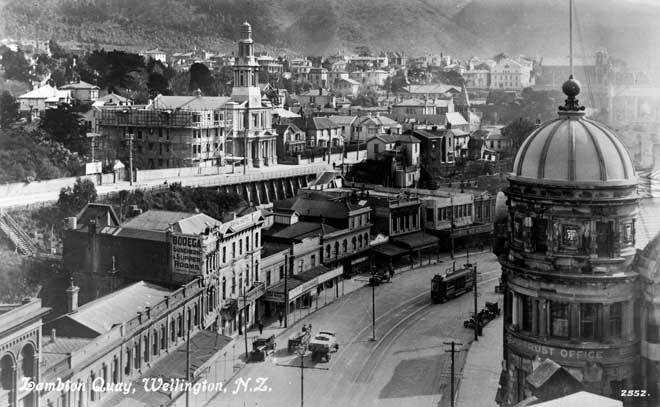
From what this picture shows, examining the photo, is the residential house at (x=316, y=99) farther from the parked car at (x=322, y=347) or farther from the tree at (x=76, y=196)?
the parked car at (x=322, y=347)

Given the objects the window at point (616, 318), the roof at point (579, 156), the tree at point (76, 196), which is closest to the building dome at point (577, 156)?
the roof at point (579, 156)

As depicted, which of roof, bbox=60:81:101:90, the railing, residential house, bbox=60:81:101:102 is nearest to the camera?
the railing

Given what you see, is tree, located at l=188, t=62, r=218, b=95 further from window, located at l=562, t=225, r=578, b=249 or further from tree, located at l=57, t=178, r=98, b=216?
window, located at l=562, t=225, r=578, b=249

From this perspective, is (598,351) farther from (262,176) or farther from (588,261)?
(262,176)

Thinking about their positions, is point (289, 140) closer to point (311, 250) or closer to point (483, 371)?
point (311, 250)

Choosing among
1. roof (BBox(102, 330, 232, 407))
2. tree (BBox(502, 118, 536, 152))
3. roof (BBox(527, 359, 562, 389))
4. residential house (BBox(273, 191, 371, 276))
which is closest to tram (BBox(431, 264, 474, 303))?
residential house (BBox(273, 191, 371, 276))
